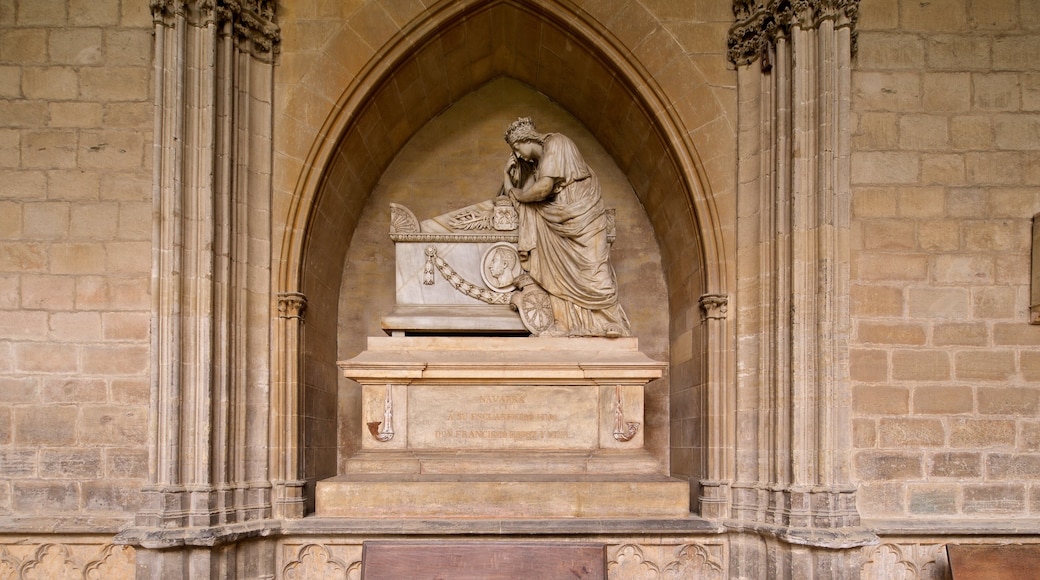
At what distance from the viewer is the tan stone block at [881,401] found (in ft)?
19.6

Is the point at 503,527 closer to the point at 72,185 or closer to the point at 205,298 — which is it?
the point at 205,298

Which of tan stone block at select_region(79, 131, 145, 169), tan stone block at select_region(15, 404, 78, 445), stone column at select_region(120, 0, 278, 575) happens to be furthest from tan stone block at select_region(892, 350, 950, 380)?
tan stone block at select_region(15, 404, 78, 445)

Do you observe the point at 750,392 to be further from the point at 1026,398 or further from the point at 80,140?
the point at 80,140

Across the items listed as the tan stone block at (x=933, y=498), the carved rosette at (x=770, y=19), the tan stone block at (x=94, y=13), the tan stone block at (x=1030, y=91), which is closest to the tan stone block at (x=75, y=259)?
the tan stone block at (x=94, y=13)

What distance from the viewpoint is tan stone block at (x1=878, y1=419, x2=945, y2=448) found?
5938 millimetres

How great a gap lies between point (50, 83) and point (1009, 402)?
8.19 m

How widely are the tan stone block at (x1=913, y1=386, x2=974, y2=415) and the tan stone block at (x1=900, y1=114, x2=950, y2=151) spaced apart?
6.42ft

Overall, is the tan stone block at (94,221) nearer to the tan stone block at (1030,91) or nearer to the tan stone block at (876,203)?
the tan stone block at (876,203)

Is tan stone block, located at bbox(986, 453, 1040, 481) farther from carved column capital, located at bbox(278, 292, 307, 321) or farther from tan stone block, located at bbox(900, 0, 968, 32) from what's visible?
carved column capital, located at bbox(278, 292, 307, 321)

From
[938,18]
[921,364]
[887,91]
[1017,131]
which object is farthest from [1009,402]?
[938,18]

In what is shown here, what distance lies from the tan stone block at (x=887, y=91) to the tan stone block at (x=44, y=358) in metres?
6.72

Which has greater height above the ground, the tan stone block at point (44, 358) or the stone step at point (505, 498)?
the tan stone block at point (44, 358)

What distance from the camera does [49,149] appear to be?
20.3 ft

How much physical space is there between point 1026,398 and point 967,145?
6.82 ft
